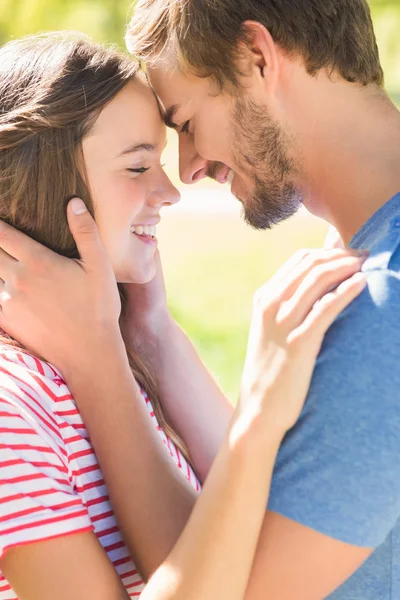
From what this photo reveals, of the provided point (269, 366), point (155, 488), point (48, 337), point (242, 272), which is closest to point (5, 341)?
point (48, 337)

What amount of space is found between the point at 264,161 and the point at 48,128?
48 centimetres

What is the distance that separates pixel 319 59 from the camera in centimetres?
172

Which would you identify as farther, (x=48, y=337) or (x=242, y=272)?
(x=242, y=272)

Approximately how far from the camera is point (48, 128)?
Result: 178 centimetres

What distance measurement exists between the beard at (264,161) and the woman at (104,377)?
0.23m

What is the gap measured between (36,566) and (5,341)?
1.75 feet

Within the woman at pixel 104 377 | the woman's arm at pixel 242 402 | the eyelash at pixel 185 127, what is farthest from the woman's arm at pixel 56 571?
the eyelash at pixel 185 127

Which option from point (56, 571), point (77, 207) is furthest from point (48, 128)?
point (56, 571)

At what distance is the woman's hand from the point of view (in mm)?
1267

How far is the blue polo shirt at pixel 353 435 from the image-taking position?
1205 millimetres

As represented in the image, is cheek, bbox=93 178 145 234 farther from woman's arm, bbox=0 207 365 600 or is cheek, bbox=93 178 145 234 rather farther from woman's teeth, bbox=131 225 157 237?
woman's arm, bbox=0 207 365 600

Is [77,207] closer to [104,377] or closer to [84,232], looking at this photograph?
[84,232]

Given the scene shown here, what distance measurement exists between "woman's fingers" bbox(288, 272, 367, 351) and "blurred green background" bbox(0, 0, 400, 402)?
506 cm

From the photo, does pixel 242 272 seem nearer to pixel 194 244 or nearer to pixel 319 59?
pixel 194 244
